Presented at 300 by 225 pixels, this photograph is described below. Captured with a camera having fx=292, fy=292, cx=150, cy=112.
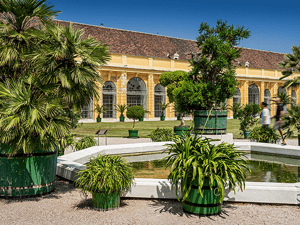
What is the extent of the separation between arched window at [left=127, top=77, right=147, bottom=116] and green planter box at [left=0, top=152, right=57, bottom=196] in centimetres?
3146

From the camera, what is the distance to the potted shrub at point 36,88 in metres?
4.71

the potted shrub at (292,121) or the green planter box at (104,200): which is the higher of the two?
the potted shrub at (292,121)

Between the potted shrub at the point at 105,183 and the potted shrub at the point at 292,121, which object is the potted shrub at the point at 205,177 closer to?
the potted shrub at the point at 105,183

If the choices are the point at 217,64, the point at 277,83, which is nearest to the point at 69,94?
the point at 217,64

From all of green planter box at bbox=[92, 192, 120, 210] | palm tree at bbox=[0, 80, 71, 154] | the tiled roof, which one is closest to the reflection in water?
green planter box at bbox=[92, 192, 120, 210]

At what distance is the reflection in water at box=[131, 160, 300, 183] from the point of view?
6535 mm

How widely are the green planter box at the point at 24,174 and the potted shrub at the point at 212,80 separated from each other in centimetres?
590

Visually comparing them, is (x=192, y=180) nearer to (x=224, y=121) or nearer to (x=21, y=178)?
(x=21, y=178)

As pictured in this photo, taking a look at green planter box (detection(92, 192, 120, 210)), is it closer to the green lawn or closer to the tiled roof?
the green lawn

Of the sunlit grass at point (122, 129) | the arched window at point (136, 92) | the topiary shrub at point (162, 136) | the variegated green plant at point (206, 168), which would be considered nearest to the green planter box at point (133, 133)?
the sunlit grass at point (122, 129)

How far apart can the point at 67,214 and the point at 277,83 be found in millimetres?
49922

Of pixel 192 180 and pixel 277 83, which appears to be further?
pixel 277 83

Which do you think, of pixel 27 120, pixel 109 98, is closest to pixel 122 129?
pixel 109 98

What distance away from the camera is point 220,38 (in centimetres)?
1020
